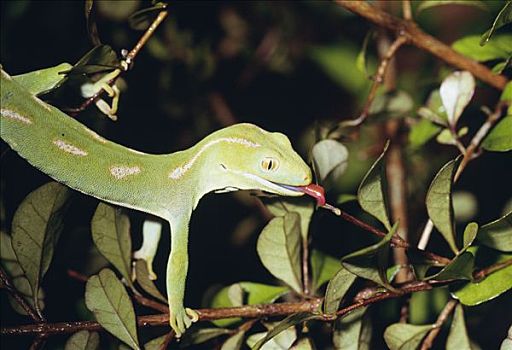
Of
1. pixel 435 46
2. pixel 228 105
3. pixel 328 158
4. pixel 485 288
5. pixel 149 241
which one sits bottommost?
pixel 228 105

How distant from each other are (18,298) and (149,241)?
29 cm

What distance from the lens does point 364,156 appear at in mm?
2088

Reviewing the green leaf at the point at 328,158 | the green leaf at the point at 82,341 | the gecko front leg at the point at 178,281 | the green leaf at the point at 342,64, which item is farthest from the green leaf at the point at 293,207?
the green leaf at the point at 342,64

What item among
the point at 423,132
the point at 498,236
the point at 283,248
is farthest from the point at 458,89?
the point at 283,248

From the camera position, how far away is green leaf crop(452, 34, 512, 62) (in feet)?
4.05

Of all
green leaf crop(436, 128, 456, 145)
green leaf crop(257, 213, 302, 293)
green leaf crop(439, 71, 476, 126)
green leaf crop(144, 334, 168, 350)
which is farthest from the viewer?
green leaf crop(436, 128, 456, 145)

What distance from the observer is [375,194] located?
1004 millimetres

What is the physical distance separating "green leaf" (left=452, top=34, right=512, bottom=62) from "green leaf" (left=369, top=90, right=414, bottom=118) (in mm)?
156

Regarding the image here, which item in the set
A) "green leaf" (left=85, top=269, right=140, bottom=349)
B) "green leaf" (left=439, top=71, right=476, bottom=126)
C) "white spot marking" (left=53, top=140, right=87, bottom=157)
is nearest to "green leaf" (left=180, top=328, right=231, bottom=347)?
"green leaf" (left=85, top=269, right=140, bottom=349)

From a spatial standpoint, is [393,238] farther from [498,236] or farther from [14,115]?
[14,115]

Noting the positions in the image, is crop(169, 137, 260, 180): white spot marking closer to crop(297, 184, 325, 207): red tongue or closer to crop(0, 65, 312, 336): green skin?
crop(0, 65, 312, 336): green skin

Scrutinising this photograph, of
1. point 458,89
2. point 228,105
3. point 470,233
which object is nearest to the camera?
point 470,233

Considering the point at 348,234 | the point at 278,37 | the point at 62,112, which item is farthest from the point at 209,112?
the point at 62,112

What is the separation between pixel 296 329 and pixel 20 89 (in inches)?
23.1
